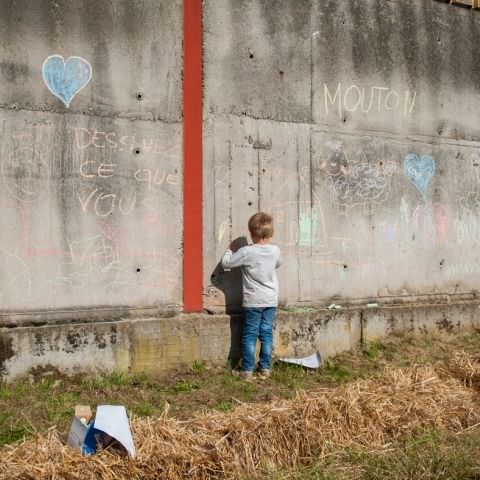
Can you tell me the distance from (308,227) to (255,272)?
1037 mm

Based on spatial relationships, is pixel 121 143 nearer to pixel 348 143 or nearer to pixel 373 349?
pixel 348 143

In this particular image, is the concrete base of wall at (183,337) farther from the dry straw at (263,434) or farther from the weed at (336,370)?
the dry straw at (263,434)

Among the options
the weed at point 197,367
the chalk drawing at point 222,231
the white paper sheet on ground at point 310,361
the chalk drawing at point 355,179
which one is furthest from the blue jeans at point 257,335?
the chalk drawing at point 355,179

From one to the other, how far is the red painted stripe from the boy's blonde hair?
0.54m

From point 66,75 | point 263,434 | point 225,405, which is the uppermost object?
point 66,75

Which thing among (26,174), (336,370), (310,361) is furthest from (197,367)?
(26,174)

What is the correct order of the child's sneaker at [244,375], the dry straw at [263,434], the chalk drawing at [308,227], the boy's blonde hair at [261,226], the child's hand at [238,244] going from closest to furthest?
the dry straw at [263,434], the child's sneaker at [244,375], the boy's blonde hair at [261,226], the child's hand at [238,244], the chalk drawing at [308,227]

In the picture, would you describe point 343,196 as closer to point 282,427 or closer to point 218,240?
point 218,240

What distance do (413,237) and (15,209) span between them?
4527 millimetres

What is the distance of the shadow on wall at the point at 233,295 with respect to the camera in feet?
21.4

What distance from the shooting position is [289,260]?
6930 mm

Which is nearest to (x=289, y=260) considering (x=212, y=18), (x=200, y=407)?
(x=200, y=407)

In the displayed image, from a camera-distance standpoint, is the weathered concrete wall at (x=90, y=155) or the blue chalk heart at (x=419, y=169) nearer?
the weathered concrete wall at (x=90, y=155)

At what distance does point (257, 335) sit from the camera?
251 inches
